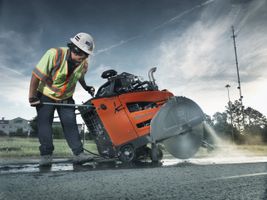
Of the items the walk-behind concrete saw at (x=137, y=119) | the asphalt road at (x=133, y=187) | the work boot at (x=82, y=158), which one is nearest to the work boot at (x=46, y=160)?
the work boot at (x=82, y=158)

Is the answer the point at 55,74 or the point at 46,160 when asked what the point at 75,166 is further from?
the point at 55,74

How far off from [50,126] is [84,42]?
1.34 meters

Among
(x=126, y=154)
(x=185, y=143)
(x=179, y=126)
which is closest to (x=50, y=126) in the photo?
(x=126, y=154)

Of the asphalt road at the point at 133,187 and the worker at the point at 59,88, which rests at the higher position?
the worker at the point at 59,88

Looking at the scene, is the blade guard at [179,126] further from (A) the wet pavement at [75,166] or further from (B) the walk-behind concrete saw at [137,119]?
(A) the wet pavement at [75,166]

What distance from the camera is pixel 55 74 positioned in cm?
409

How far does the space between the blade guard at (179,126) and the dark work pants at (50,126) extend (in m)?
1.18

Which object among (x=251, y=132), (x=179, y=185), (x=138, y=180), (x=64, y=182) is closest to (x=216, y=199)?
(x=179, y=185)

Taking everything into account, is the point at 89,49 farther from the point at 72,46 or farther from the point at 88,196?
the point at 88,196

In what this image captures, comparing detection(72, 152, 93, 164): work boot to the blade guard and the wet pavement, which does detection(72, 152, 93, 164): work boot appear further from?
the blade guard

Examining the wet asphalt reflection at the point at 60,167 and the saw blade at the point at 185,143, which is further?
the saw blade at the point at 185,143

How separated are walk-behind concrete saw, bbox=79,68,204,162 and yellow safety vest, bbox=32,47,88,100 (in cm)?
43

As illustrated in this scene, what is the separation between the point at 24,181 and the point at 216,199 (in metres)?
1.46

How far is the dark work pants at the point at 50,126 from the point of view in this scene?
386 cm
